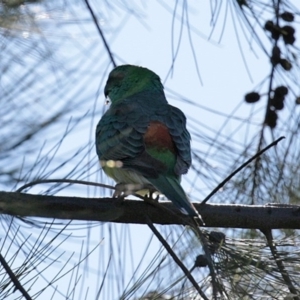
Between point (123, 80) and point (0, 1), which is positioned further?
point (123, 80)

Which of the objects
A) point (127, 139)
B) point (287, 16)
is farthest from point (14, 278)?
point (287, 16)

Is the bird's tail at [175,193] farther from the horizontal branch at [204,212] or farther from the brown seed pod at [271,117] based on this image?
the brown seed pod at [271,117]

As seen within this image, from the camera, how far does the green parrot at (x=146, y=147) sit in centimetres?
388

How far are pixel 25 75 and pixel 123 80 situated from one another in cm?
276

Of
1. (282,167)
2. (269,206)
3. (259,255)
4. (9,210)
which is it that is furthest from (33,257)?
(282,167)

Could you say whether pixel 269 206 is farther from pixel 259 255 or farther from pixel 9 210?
pixel 9 210

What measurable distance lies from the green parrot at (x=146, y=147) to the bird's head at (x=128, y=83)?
41 centimetres

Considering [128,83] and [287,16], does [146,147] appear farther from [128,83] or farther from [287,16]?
[128,83]

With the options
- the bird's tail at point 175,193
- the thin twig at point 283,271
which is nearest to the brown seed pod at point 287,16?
the bird's tail at point 175,193

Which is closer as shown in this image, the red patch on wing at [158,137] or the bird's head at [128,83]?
the red patch on wing at [158,137]

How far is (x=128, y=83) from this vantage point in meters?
5.32

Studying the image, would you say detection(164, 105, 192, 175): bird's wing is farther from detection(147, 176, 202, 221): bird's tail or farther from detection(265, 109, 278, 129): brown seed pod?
detection(265, 109, 278, 129): brown seed pod

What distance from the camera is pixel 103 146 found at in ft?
13.8

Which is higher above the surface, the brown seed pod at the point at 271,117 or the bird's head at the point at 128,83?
the bird's head at the point at 128,83
